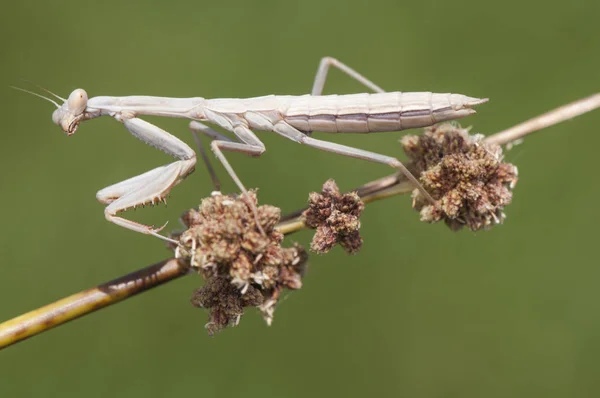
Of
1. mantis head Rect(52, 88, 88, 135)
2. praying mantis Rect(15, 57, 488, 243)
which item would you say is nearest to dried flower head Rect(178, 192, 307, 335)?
A: praying mantis Rect(15, 57, 488, 243)

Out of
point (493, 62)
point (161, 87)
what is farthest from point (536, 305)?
point (161, 87)

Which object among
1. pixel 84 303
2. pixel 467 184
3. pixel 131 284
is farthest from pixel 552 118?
pixel 84 303

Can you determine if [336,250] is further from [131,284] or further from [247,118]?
[131,284]

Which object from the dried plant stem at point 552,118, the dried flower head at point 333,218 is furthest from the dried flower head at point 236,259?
the dried plant stem at point 552,118

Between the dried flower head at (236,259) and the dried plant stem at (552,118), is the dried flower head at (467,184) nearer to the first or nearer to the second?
the dried plant stem at (552,118)

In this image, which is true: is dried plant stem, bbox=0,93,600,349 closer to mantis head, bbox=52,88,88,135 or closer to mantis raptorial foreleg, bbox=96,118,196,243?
mantis raptorial foreleg, bbox=96,118,196,243

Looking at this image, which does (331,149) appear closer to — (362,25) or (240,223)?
(240,223)
